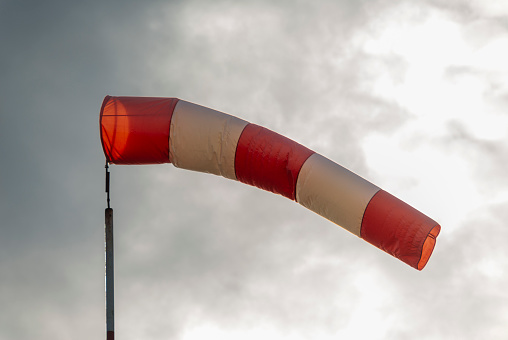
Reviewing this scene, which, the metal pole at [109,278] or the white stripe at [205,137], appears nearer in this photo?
the metal pole at [109,278]

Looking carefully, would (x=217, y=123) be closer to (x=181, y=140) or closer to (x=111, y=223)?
(x=181, y=140)

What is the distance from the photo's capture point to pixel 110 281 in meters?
10.8

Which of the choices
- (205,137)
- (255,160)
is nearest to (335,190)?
(255,160)

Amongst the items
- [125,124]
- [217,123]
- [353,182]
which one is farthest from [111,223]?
[353,182]

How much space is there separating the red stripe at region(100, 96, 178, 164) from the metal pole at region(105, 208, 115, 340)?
109 cm

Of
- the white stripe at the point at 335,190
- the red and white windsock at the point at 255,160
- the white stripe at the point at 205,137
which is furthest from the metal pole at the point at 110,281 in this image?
the white stripe at the point at 335,190

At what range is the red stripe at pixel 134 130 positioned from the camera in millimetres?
11328

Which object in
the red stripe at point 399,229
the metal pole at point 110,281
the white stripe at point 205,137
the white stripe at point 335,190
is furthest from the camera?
the white stripe at point 205,137

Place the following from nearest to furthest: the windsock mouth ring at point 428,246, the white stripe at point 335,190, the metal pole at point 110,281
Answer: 1. the metal pole at point 110,281
2. the windsock mouth ring at point 428,246
3. the white stripe at point 335,190

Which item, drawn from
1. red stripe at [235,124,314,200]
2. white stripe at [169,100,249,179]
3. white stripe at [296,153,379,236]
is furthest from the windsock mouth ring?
white stripe at [169,100,249,179]

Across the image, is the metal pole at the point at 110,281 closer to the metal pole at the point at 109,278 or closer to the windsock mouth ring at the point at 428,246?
the metal pole at the point at 109,278

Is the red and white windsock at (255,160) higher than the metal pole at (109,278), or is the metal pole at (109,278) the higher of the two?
the red and white windsock at (255,160)

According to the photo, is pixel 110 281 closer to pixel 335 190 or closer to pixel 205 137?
pixel 205 137

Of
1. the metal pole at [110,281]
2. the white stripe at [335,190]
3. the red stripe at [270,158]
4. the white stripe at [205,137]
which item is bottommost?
the metal pole at [110,281]
